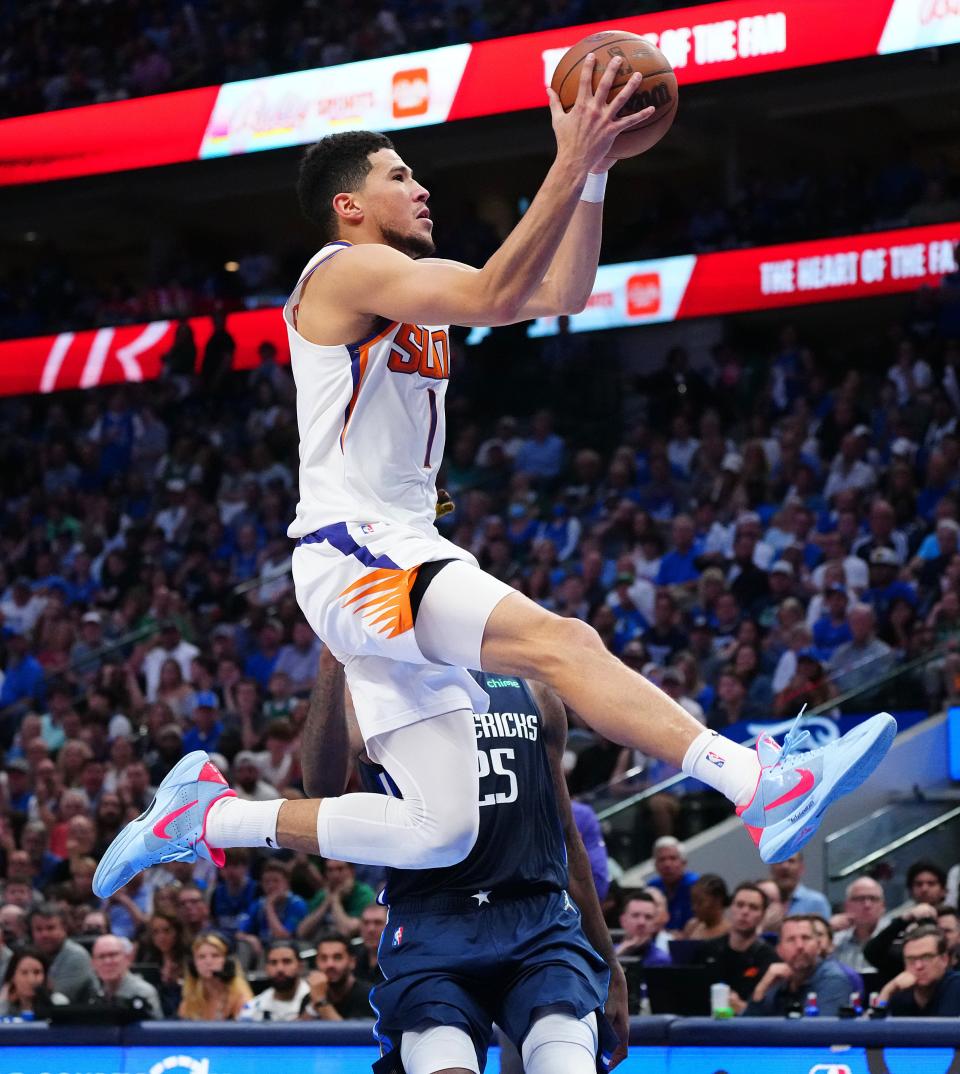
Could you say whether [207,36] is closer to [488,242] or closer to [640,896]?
[488,242]

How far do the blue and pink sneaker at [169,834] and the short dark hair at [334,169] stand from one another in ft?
5.48

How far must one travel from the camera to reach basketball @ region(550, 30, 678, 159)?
466 cm

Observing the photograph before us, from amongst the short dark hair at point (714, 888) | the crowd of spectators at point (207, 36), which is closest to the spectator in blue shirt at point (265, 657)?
the crowd of spectators at point (207, 36)

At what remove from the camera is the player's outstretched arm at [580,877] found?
5.21 metres

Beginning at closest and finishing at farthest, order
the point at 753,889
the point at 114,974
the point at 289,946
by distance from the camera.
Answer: the point at 753,889, the point at 289,946, the point at 114,974

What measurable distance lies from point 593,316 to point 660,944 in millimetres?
10687

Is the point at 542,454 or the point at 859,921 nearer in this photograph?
the point at 859,921

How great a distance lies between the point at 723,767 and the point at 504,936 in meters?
0.96

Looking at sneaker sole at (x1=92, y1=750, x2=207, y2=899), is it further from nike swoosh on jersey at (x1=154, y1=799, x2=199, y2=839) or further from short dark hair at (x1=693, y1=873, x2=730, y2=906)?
short dark hair at (x1=693, y1=873, x2=730, y2=906)

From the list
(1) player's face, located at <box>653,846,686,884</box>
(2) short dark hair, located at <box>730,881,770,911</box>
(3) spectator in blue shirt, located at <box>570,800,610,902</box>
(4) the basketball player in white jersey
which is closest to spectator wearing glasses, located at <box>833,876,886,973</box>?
(2) short dark hair, located at <box>730,881,770,911</box>

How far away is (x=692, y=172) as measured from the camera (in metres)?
22.3

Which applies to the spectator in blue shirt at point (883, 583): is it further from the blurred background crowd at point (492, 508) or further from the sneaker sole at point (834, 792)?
the sneaker sole at point (834, 792)

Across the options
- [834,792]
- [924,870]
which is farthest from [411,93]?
[834,792]

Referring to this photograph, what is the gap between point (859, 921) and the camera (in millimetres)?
9320
